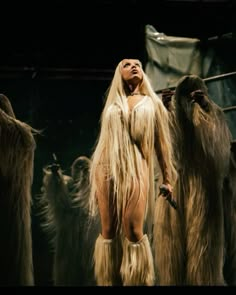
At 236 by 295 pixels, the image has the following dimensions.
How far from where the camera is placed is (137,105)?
8.30 ft

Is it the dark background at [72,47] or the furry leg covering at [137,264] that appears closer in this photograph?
the furry leg covering at [137,264]

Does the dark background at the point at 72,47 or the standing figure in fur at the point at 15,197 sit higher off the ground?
the dark background at the point at 72,47

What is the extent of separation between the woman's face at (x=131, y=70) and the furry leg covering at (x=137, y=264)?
69 cm

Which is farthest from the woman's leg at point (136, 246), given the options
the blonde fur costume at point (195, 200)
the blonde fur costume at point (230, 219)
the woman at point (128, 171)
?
the blonde fur costume at point (230, 219)

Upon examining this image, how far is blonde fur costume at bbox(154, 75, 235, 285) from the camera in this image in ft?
8.29

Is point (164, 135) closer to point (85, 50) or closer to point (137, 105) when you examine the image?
point (137, 105)

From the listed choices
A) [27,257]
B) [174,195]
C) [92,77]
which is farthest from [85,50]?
[27,257]

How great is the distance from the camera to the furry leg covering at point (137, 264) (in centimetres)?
235

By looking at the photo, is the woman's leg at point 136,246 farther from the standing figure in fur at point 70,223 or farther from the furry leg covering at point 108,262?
the standing figure in fur at point 70,223

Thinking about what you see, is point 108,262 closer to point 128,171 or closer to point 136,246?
point 136,246

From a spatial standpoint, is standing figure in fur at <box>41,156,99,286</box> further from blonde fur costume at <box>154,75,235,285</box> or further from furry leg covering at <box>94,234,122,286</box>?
blonde fur costume at <box>154,75,235,285</box>

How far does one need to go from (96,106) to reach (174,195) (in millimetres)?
528

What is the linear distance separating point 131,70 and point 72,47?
35cm

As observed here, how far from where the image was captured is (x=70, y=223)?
263 cm
